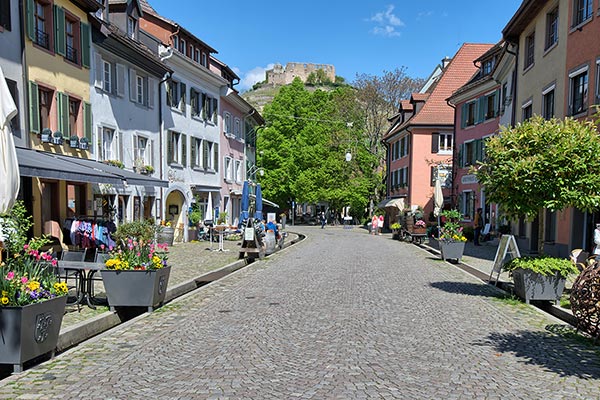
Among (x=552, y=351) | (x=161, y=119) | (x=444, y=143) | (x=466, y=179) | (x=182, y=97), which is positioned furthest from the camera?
(x=444, y=143)

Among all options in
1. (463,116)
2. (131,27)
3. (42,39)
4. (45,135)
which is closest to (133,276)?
(45,135)

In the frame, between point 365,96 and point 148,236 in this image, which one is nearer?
point 148,236

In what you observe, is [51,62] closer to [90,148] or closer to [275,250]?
[90,148]

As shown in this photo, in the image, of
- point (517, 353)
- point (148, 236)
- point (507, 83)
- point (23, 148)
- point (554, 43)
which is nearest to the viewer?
point (517, 353)

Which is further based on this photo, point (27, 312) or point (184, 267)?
point (184, 267)

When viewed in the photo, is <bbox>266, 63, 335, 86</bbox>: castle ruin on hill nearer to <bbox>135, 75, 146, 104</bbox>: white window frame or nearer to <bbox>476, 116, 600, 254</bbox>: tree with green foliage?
<bbox>135, 75, 146, 104</bbox>: white window frame

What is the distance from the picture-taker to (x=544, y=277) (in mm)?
9141

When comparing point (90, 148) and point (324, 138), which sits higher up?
point (324, 138)

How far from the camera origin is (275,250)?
21.4 metres

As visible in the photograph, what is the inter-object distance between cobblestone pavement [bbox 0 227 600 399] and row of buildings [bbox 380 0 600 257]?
311 centimetres

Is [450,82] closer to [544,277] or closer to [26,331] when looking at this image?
[544,277]

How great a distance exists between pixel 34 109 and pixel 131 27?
31.8 ft

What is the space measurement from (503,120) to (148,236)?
21.3m

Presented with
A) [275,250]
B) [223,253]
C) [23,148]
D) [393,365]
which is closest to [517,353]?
[393,365]
